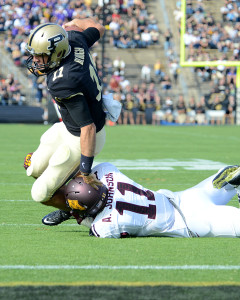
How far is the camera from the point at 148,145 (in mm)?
15484

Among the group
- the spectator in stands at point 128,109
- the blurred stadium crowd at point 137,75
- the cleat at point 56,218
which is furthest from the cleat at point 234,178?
the spectator in stands at point 128,109

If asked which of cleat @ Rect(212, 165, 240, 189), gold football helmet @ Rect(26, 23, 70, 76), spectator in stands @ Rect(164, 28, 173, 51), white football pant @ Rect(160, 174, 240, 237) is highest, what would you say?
gold football helmet @ Rect(26, 23, 70, 76)

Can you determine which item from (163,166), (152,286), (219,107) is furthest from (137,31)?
(152,286)

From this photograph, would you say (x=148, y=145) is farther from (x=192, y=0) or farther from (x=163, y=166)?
(x=192, y=0)

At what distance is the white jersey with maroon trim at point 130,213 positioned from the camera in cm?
490

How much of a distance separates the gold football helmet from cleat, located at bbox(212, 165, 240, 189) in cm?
144

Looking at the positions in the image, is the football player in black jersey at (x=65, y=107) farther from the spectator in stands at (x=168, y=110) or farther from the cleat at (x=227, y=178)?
the spectator in stands at (x=168, y=110)

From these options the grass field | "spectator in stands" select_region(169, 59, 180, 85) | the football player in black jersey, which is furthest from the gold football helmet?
"spectator in stands" select_region(169, 59, 180, 85)

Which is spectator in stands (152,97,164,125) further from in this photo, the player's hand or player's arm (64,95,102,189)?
the player's hand

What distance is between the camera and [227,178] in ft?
16.5

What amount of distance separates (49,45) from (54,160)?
2.80 feet

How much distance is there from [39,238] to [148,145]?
10.7 meters

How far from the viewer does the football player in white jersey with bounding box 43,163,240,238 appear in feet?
16.1

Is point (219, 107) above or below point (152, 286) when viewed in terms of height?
below
